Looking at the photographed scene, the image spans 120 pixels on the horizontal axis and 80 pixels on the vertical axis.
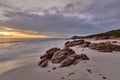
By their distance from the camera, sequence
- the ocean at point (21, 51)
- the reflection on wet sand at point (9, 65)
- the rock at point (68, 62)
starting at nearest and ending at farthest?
the rock at point (68, 62) → the reflection on wet sand at point (9, 65) → the ocean at point (21, 51)

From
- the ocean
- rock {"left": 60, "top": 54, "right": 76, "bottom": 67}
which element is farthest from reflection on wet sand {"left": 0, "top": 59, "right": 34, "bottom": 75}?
rock {"left": 60, "top": 54, "right": 76, "bottom": 67}

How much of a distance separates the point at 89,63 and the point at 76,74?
2632 millimetres

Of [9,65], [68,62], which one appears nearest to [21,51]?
[9,65]

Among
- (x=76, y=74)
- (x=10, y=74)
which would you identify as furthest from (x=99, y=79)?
(x=10, y=74)

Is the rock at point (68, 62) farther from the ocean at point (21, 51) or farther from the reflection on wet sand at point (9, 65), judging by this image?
the ocean at point (21, 51)

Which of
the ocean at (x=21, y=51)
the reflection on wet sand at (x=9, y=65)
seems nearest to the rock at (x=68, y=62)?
the reflection on wet sand at (x=9, y=65)

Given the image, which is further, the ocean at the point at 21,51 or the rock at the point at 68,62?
the ocean at the point at 21,51

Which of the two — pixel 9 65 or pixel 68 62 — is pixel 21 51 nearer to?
pixel 9 65

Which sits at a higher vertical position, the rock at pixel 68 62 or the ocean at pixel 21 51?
the rock at pixel 68 62

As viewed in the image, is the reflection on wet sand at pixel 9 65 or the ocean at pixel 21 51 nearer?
the reflection on wet sand at pixel 9 65

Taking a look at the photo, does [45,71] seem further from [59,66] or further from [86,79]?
[86,79]

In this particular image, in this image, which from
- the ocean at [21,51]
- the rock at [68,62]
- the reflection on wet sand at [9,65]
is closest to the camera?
the rock at [68,62]

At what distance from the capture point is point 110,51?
2034cm

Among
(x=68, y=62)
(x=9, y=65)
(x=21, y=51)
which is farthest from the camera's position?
(x=21, y=51)
